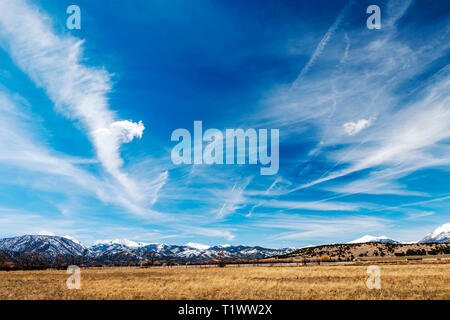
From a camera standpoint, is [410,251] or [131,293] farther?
[410,251]

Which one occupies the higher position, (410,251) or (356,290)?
(356,290)

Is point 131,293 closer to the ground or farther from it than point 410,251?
farther from it
